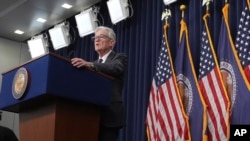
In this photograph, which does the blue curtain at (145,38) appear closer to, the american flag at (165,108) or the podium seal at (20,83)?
the american flag at (165,108)

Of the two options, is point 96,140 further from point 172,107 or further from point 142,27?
point 142,27

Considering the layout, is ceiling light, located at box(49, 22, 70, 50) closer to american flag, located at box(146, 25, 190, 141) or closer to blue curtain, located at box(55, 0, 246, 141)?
blue curtain, located at box(55, 0, 246, 141)

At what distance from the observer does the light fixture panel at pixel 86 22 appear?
6547 mm

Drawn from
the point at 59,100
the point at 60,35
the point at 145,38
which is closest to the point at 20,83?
the point at 59,100

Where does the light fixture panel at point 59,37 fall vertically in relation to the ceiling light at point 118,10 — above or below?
below

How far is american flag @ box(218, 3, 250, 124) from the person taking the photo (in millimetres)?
4191

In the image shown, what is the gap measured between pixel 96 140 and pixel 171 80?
8.24 ft

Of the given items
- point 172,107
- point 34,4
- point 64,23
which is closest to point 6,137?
point 172,107

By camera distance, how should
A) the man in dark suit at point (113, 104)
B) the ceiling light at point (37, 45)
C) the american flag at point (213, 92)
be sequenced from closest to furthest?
the man in dark suit at point (113, 104) → the american flag at point (213, 92) → the ceiling light at point (37, 45)

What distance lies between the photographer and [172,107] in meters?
4.90

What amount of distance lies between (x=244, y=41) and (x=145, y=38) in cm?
180

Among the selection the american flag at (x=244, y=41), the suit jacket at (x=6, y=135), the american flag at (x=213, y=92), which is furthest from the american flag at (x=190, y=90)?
the suit jacket at (x=6, y=135)

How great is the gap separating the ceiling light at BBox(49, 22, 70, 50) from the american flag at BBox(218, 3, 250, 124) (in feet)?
10.1

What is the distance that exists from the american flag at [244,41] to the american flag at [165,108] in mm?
890
